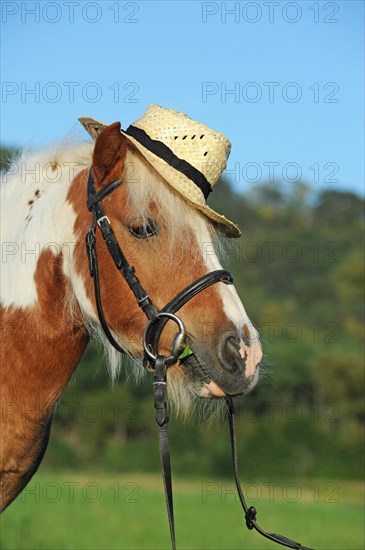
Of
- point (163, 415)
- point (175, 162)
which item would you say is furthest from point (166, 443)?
point (175, 162)

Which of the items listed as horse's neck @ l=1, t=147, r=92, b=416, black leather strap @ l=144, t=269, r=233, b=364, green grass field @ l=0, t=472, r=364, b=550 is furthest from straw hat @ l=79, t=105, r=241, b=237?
green grass field @ l=0, t=472, r=364, b=550

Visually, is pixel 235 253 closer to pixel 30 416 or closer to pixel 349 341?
pixel 30 416

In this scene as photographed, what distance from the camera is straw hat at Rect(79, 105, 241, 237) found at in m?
3.75

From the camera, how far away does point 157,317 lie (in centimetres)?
362

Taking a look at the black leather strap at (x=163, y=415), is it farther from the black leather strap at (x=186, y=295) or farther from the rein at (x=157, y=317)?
the black leather strap at (x=186, y=295)

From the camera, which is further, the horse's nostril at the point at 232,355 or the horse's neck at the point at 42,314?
the horse's neck at the point at 42,314

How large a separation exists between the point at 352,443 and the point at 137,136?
1078 inches

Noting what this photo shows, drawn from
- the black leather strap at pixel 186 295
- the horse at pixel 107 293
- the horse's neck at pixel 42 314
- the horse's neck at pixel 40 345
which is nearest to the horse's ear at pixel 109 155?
the horse at pixel 107 293

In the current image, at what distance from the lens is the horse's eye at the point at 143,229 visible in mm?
3738

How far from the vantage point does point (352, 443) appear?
29516mm

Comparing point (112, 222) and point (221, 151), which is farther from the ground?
point (221, 151)

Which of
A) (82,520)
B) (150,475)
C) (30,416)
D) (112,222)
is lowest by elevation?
(150,475)

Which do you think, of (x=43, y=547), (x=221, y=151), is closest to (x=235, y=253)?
(x=221, y=151)

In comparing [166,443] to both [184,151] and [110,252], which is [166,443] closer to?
[110,252]
